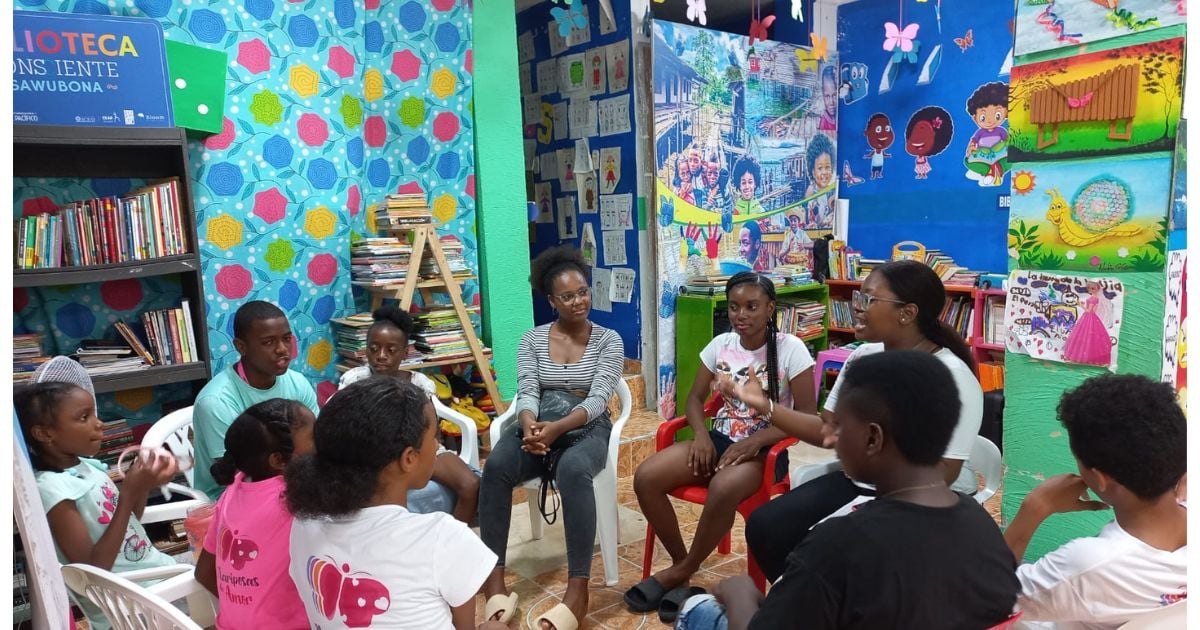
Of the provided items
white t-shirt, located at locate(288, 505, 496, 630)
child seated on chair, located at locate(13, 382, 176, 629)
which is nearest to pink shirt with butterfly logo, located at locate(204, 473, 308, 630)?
white t-shirt, located at locate(288, 505, 496, 630)

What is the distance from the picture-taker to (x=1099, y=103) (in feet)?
7.15

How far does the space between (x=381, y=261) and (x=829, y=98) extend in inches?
141

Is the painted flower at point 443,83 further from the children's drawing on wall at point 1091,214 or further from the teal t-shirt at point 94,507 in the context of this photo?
the children's drawing on wall at point 1091,214

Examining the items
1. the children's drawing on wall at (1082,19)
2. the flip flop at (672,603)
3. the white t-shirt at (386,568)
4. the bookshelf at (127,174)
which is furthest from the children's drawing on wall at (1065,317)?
the bookshelf at (127,174)

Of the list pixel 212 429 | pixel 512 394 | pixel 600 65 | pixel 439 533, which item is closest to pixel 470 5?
pixel 600 65

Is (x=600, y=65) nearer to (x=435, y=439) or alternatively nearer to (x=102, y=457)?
(x=102, y=457)

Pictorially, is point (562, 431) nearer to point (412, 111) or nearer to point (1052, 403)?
point (1052, 403)

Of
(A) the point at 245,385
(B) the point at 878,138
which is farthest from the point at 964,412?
(B) the point at 878,138

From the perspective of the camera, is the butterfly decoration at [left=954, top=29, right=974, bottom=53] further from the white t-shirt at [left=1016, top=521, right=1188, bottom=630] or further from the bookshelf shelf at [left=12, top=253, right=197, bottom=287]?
the bookshelf shelf at [left=12, top=253, right=197, bottom=287]

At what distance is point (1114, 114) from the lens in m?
2.15

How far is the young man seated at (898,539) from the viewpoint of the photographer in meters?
1.26

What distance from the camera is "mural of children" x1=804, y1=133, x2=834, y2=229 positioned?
19.4ft

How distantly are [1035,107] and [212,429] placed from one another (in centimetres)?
270

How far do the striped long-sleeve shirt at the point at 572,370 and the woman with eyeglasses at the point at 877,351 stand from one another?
2.31 feet
